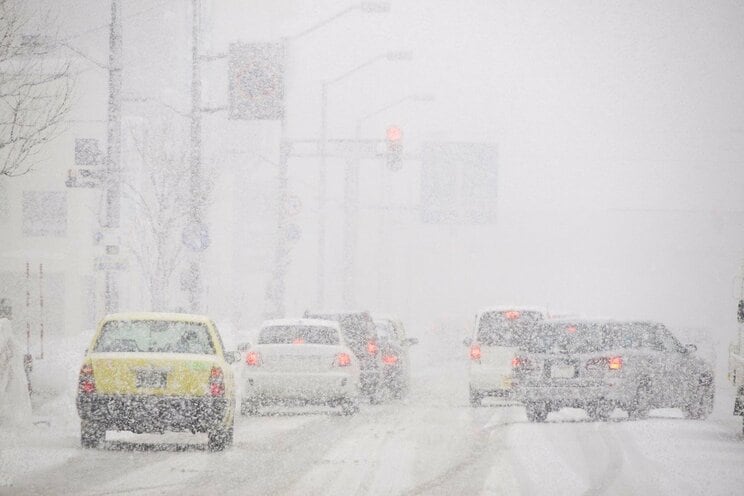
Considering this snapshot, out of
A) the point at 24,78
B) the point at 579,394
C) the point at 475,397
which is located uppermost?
the point at 24,78

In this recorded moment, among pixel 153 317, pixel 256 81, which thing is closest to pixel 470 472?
pixel 153 317

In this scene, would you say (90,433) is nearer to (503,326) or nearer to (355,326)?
(355,326)

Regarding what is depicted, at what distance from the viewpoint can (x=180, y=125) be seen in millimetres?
59562

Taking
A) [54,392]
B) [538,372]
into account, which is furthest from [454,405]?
[54,392]

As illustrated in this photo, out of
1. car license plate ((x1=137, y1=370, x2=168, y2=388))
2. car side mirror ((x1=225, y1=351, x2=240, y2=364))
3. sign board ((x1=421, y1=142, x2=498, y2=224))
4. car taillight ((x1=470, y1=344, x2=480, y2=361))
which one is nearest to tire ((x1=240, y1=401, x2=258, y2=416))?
car side mirror ((x1=225, y1=351, x2=240, y2=364))

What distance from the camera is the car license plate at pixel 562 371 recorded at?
72.9 feet

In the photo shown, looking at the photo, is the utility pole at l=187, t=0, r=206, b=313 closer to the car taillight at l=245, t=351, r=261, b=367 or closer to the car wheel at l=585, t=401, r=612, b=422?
the car taillight at l=245, t=351, r=261, b=367

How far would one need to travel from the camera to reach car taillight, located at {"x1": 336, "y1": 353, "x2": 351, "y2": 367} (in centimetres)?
2298

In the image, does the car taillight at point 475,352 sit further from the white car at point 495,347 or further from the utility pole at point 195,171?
the utility pole at point 195,171

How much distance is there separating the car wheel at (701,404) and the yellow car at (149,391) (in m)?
8.30

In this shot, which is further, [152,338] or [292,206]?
[292,206]

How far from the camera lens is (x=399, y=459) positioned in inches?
640

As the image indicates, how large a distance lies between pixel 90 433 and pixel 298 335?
683 cm

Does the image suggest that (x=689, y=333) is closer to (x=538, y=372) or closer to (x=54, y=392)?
(x=538, y=372)
